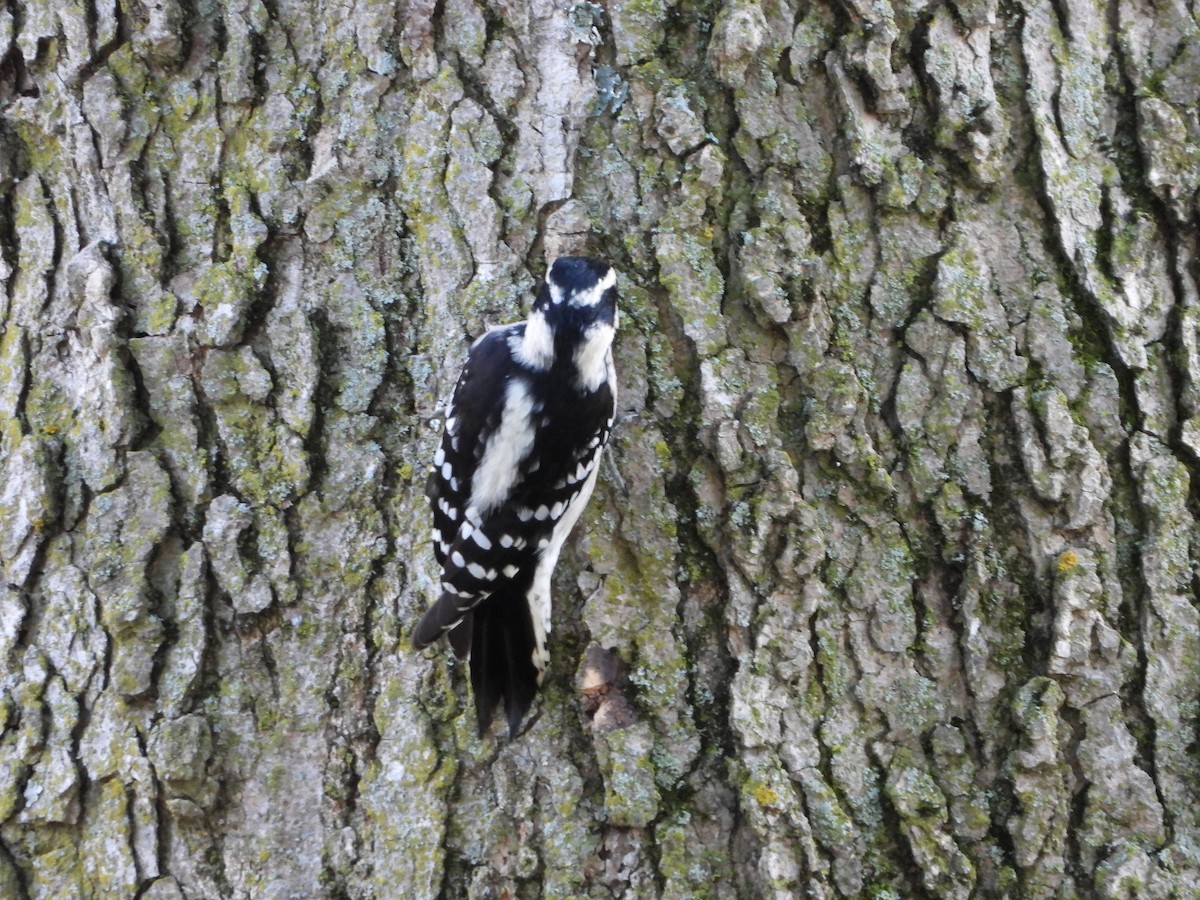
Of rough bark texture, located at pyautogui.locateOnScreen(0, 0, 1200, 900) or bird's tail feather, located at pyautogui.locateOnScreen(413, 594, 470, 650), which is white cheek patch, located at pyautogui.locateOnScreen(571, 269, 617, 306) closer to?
rough bark texture, located at pyautogui.locateOnScreen(0, 0, 1200, 900)

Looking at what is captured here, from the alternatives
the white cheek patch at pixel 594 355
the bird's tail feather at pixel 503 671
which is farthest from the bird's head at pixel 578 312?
the bird's tail feather at pixel 503 671

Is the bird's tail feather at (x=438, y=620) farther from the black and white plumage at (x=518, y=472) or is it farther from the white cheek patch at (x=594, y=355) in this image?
the white cheek patch at (x=594, y=355)

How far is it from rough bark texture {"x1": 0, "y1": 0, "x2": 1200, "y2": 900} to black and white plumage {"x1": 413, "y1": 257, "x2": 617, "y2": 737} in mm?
65

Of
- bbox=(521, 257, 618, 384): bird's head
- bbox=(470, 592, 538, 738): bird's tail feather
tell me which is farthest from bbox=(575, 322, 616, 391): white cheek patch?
bbox=(470, 592, 538, 738): bird's tail feather

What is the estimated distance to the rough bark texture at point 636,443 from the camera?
5.78ft

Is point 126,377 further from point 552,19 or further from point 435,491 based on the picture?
point 552,19

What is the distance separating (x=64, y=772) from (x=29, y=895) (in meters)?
0.23

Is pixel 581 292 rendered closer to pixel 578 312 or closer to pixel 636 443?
pixel 578 312

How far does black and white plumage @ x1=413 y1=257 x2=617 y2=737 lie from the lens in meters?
1.85

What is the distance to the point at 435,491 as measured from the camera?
1.94 m

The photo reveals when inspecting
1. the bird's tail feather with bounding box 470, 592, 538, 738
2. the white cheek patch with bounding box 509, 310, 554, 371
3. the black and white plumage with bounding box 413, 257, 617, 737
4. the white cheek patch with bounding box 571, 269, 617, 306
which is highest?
the white cheek patch with bounding box 571, 269, 617, 306

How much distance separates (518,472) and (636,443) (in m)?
0.37

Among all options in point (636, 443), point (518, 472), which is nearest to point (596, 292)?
point (636, 443)

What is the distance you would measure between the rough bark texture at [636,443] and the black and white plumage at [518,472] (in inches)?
2.6
